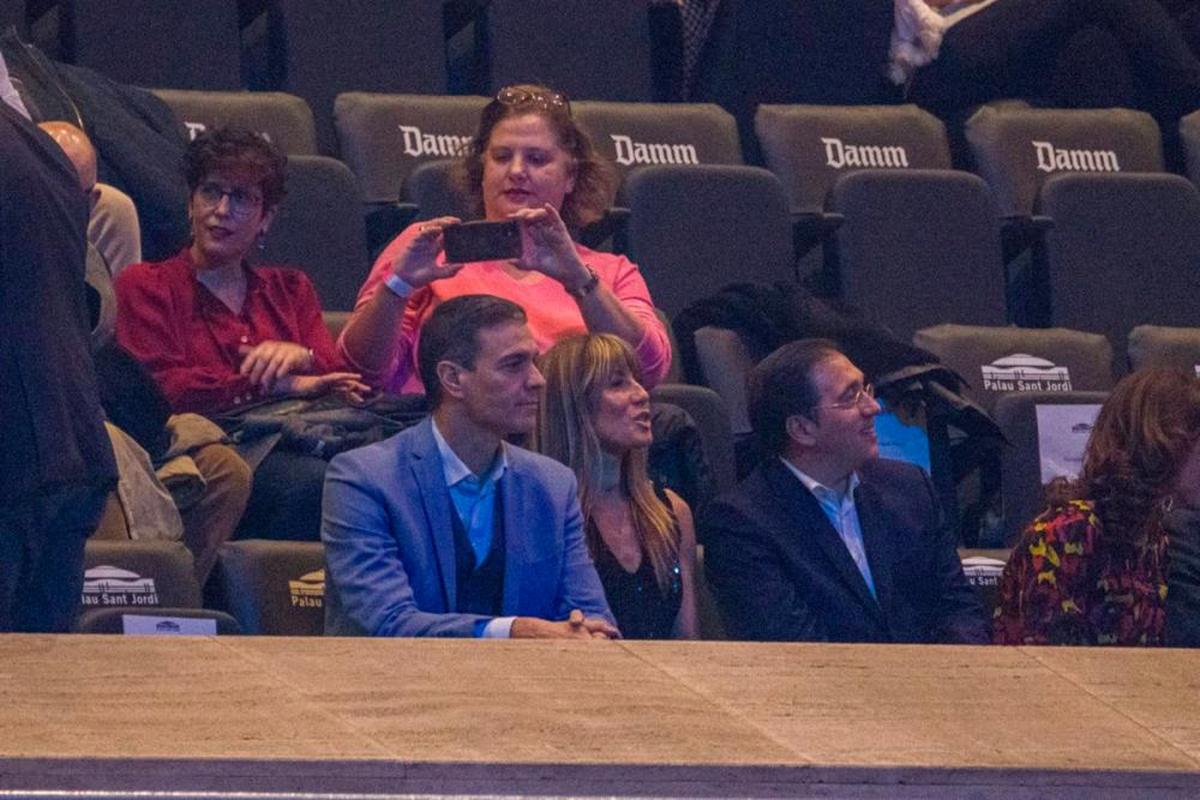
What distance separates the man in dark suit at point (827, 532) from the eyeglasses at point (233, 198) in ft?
2.73

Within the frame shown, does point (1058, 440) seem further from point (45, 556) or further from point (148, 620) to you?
point (45, 556)

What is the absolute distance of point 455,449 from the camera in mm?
3129

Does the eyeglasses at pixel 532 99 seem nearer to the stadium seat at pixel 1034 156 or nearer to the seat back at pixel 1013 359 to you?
the seat back at pixel 1013 359

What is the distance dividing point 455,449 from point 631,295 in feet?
2.19

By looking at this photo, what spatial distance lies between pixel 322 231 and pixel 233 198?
471 mm

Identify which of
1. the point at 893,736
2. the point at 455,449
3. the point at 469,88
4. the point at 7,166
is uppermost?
the point at 469,88

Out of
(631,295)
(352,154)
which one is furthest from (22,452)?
(352,154)

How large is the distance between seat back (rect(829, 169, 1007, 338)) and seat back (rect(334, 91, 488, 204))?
2.47 ft

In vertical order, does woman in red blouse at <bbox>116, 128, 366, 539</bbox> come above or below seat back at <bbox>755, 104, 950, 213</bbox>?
below

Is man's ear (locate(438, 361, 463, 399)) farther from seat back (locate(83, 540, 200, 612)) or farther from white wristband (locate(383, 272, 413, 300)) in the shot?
seat back (locate(83, 540, 200, 612))

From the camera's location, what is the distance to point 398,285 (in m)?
3.43

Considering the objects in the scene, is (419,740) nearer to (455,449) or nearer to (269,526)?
(455,449)

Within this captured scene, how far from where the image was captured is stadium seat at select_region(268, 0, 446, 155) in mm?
4688

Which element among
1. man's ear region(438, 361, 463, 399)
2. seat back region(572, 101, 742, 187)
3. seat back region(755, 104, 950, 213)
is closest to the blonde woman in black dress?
man's ear region(438, 361, 463, 399)
